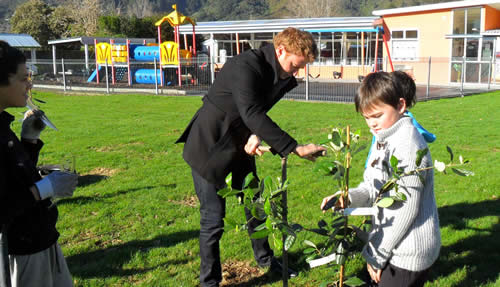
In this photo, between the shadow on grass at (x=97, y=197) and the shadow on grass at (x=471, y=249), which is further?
the shadow on grass at (x=97, y=197)

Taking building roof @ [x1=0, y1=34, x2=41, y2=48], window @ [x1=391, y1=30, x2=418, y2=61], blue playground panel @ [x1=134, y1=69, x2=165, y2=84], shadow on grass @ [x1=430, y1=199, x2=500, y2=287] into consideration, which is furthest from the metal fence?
shadow on grass @ [x1=430, y1=199, x2=500, y2=287]

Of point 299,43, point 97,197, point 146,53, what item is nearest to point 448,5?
point 146,53

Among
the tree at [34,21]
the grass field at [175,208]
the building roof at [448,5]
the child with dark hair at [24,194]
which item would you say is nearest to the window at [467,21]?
the building roof at [448,5]

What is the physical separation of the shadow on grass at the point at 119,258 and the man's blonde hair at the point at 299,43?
7.18ft

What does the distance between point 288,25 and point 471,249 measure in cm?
2806

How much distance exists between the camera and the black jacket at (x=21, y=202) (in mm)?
2111

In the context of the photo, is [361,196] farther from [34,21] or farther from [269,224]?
[34,21]

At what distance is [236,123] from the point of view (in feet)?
10.7

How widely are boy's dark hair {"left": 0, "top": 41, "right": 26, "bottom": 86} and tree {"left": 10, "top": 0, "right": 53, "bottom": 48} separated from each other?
46.4m

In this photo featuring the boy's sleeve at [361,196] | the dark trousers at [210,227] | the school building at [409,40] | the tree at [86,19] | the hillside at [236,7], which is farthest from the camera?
the hillside at [236,7]

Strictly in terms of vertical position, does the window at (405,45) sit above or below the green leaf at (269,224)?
above

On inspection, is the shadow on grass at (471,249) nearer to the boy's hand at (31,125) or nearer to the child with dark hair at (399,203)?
the child with dark hair at (399,203)

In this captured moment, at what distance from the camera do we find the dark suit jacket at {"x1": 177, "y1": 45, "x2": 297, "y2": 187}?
3049 millimetres

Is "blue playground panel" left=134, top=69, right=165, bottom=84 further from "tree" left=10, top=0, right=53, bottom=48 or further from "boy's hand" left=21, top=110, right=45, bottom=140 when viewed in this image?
"tree" left=10, top=0, right=53, bottom=48
